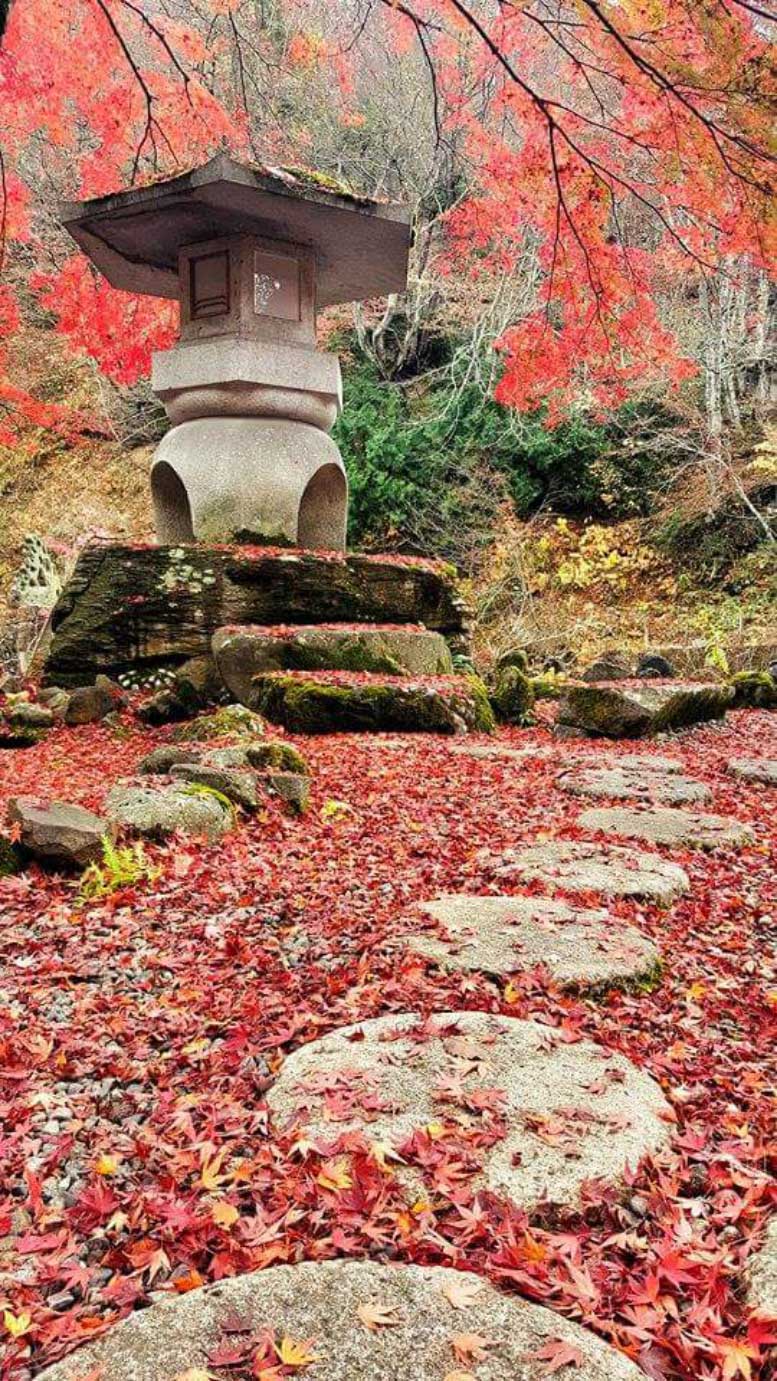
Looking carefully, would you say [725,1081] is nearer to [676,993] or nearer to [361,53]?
[676,993]

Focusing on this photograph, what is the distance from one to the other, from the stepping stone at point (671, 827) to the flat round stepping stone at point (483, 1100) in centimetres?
207

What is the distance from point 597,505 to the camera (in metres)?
16.1

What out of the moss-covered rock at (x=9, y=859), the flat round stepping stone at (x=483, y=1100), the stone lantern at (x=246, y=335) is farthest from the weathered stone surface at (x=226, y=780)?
the stone lantern at (x=246, y=335)

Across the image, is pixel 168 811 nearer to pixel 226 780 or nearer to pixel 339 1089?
pixel 226 780

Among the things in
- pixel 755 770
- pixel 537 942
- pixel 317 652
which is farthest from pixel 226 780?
pixel 755 770

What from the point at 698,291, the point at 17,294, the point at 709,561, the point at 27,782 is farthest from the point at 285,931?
the point at 17,294

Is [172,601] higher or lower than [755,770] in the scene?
higher

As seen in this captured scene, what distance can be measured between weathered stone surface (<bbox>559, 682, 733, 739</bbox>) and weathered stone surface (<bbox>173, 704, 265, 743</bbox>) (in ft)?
9.36

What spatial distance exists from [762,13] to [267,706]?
4.96m

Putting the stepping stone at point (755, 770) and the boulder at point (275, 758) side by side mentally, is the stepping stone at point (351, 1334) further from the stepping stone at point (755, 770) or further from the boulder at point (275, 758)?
the stepping stone at point (755, 770)

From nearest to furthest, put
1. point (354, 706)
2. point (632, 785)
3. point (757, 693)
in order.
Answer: point (632, 785) → point (354, 706) → point (757, 693)

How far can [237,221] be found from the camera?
29.5 feet

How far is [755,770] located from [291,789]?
3.17 metres

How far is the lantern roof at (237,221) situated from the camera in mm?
8289
